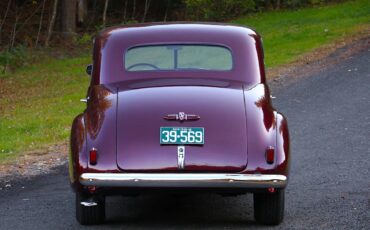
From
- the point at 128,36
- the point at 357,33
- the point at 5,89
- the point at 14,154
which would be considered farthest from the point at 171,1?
the point at 128,36

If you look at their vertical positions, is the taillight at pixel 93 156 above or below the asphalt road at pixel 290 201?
above

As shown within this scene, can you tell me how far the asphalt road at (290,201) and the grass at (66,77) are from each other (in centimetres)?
282

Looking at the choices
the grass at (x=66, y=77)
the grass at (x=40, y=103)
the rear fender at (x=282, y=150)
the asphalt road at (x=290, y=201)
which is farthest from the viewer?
the grass at (x=66, y=77)

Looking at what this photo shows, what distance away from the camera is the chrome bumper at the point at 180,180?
7.17 meters

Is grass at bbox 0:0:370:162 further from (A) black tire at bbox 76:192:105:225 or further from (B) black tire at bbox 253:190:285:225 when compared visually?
(B) black tire at bbox 253:190:285:225

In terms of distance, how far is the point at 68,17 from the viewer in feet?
107

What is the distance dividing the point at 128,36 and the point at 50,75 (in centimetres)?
1588

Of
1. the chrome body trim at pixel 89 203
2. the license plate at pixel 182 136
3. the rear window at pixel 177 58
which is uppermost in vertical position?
the rear window at pixel 177 58

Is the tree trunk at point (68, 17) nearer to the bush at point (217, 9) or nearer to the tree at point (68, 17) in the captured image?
the tree at point (68, 17)

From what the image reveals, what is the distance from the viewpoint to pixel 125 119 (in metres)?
7.54

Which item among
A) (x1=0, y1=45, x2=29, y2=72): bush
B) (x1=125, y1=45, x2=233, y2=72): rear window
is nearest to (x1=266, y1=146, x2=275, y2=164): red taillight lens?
(x1=125, y1=45, x2=233, y2=72): rear window

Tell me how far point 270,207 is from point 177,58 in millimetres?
1636

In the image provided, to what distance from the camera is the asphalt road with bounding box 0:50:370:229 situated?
312 inches

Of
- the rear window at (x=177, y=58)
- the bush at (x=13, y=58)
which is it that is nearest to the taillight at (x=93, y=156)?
the rear window at (x=177, y=58)
